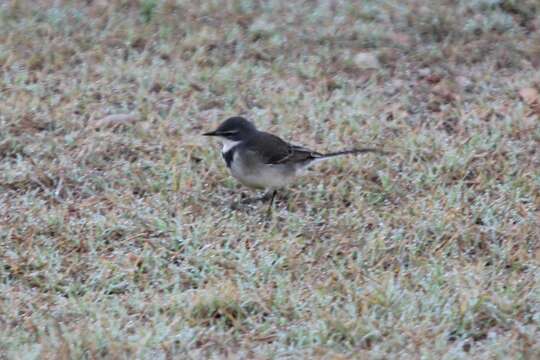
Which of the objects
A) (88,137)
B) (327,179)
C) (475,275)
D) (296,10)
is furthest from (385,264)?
(296,10)

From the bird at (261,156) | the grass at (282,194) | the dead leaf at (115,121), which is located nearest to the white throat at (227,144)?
the bird at (261,156)

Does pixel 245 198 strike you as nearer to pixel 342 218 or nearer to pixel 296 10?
pixel 342 218

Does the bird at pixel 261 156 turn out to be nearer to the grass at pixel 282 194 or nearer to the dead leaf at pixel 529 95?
the grass at pixel 282 194

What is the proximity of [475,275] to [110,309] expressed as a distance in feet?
6.31

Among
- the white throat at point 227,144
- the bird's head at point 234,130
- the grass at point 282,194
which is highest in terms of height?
the bird's head at point 234,130

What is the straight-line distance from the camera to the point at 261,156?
21.2 ft

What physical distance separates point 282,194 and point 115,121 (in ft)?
4.76

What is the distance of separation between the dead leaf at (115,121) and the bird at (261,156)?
1026 millimetres

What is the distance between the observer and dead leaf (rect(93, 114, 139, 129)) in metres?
7.32

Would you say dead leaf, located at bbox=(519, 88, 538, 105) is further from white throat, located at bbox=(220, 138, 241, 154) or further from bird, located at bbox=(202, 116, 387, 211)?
white throat, located at bbox=(220, 138, 241, 154)

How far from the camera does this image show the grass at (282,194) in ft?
16.6

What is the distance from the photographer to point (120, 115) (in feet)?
24.4

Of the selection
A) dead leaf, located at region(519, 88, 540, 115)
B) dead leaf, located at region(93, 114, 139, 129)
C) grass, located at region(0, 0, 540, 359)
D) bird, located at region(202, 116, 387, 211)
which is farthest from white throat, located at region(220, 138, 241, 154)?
dead leaf, located at region(519, 88, 540, 115)

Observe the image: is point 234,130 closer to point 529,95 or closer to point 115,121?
point 115,121
